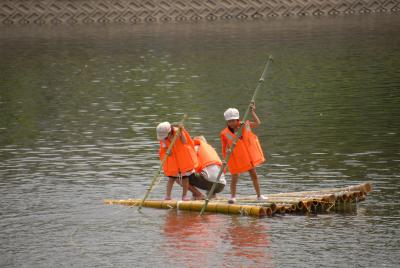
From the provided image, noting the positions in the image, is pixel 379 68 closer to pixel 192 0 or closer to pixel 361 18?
pixel 361 18

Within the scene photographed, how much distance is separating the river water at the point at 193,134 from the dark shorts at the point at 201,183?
2.08ft

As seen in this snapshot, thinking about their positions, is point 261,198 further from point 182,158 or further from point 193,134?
point 193,134

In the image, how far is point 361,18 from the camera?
189 feet

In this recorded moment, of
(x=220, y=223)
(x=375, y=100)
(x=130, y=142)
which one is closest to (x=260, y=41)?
(x=375, y=100)

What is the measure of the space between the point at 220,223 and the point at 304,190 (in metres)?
2.47

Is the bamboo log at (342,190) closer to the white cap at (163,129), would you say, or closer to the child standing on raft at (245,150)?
the child standing on raft at (245,150)

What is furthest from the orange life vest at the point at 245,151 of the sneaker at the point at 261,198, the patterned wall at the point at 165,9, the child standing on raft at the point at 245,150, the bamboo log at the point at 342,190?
the patterned wall at the point at 165,9

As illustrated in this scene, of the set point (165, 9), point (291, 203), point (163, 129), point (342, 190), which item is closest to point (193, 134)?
point (163, 129)

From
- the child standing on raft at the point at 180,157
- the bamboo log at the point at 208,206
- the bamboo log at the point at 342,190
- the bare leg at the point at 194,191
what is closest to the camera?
the bamboo log at the point at 208,206

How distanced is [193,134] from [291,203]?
836 centimetres

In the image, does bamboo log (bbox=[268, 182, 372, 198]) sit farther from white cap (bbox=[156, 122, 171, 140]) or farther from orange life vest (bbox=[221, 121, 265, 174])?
white cap (bbox=[156, 122, 171, 140])

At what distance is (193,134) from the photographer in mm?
25375

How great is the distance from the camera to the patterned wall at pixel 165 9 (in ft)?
201

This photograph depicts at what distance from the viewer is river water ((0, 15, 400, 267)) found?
15562 mm
